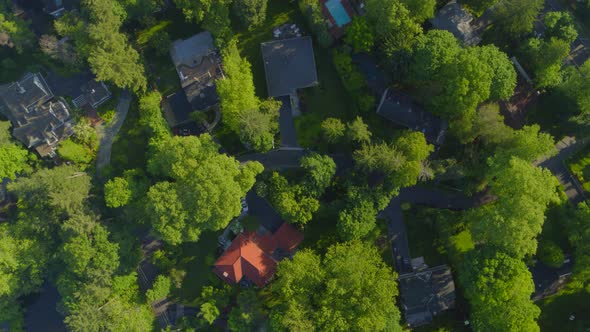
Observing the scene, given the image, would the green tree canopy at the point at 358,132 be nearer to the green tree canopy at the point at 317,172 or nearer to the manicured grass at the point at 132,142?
the green tree canopy at the point at 317,172

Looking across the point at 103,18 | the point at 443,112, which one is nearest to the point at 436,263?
the point at 443,112

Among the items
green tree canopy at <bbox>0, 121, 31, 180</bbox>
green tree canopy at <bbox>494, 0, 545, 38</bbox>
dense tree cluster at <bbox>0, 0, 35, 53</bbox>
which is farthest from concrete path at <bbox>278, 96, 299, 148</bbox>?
dense tree cluster at <bbox>0, 0, 35, 53</bbox>

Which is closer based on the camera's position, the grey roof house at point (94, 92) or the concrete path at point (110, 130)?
the grey roof house at point (94, 92)

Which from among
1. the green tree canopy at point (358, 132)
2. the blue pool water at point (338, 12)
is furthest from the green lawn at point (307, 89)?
the green tree canopy at point (358, 132)

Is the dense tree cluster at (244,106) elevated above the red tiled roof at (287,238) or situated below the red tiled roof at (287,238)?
above

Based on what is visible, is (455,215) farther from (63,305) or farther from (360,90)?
(63,305)

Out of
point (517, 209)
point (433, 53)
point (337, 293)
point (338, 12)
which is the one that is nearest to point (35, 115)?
point (338, 12)
